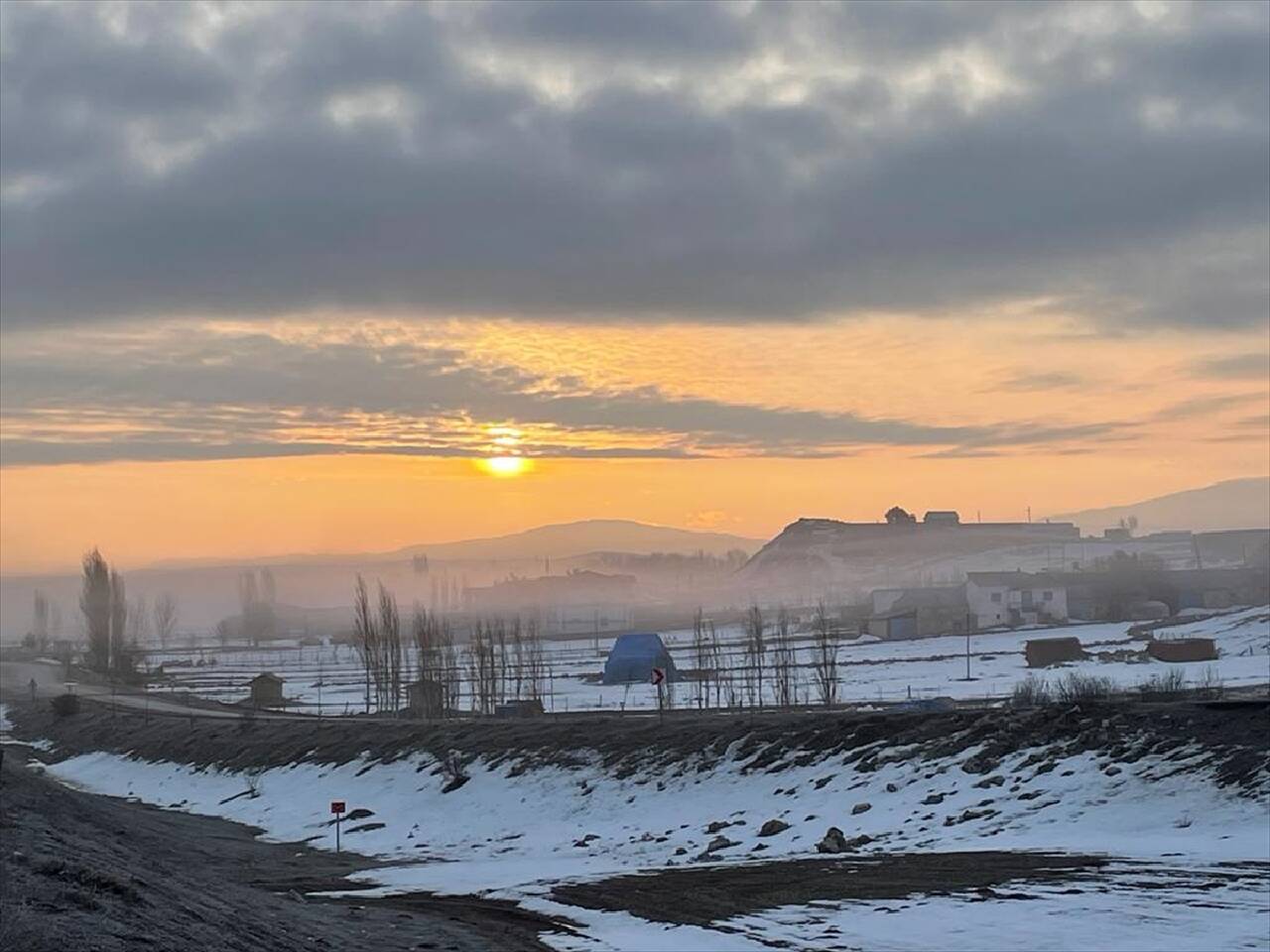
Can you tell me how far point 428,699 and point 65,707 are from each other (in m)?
38.4

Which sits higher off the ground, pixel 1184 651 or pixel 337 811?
pixel 337 811

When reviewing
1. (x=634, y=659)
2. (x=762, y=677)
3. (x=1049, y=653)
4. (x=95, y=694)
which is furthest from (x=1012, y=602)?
(x=95, y=694)

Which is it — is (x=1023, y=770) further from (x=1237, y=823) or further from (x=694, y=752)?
(x=694, y=752)

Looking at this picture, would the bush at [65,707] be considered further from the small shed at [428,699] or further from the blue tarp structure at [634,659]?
the blue tarp structure at [634,659]

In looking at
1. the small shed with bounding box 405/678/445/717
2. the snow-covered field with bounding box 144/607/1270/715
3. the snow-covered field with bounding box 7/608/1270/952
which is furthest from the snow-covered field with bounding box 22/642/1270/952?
the snow-covered field with bounding box 144/607/1270/715

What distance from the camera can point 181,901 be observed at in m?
20.9

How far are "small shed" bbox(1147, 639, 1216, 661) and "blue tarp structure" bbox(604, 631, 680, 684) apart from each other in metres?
33.8

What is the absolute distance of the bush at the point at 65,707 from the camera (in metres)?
102

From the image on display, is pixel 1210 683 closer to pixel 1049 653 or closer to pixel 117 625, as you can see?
pixel 1049 653

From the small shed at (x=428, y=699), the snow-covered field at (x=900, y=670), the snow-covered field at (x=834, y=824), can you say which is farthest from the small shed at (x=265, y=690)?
the snow-covered field at (x=834, y=824)

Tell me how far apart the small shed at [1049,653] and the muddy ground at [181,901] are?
6977 cm

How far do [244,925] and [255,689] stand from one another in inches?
3581

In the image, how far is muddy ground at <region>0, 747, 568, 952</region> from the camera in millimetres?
16688

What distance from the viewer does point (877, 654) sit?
437ft
